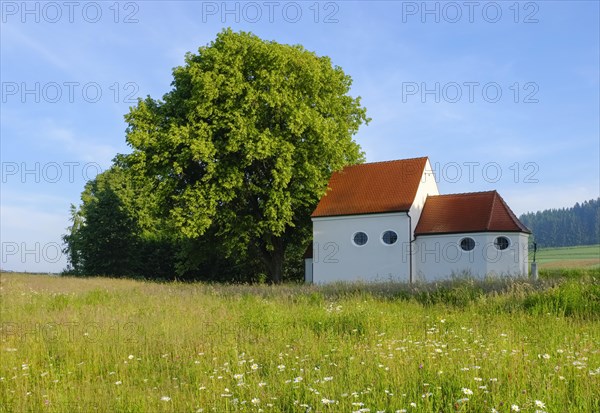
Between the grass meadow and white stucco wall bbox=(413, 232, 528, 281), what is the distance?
652 inches

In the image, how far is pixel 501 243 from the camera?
30266mm

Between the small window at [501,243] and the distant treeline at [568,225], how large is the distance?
335 feet

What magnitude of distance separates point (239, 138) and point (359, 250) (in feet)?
33.5

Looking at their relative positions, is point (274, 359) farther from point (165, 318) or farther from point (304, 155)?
point (304, 155)

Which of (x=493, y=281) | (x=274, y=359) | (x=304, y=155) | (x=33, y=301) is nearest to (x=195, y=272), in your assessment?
(x=304, y=155)

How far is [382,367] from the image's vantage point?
654cm

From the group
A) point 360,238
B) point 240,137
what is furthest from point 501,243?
point 240,137

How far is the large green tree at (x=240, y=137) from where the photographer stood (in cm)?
3031

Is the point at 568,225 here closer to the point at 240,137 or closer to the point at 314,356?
the point at 240,137

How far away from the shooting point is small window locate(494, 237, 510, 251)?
30.1m

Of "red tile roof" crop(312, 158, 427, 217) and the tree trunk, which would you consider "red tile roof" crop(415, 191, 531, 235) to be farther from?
the tree trunk

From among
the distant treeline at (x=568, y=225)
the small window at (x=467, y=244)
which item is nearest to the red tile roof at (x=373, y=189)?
the small window at (x=467, y=244)

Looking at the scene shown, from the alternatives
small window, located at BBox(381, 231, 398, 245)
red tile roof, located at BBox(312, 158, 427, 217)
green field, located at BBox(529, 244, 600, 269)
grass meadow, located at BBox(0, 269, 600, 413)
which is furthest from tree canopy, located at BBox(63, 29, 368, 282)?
grass meadow, located at BBox(0, 269, 600, 413)

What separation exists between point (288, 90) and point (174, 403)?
27362 millimetres
